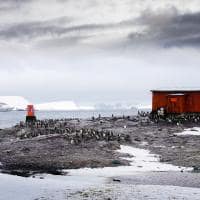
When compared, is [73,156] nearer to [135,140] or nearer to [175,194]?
[135,140]

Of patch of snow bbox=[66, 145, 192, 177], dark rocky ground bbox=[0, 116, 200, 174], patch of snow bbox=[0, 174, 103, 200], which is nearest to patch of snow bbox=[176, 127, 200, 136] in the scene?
dark rocky ground bbox=[0, 116, 200, 174]

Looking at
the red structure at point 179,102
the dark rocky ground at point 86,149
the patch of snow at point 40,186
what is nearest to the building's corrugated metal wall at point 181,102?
the red structure at point 179,102

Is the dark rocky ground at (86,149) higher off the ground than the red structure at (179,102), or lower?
lower

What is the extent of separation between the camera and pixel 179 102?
189 feet

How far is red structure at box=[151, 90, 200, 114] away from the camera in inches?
2253

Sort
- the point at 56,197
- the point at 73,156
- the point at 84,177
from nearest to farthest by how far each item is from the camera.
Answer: the point at 56,197
the point at 84,177
the point at 73,156

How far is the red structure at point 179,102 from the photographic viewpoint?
57.2 metres

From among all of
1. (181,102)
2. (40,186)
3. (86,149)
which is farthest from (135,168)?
(181,102)

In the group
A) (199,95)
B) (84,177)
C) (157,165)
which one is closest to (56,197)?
(84,177)

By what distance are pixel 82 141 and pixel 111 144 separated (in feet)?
8.06

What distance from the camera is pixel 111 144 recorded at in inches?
1309

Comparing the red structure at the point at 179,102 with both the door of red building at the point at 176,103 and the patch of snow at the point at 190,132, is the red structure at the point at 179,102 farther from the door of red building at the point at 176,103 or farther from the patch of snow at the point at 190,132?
the patch of snow at the point at 190,132

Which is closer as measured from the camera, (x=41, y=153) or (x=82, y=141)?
(x=41, y=153)

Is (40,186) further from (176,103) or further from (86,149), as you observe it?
(176,103)
